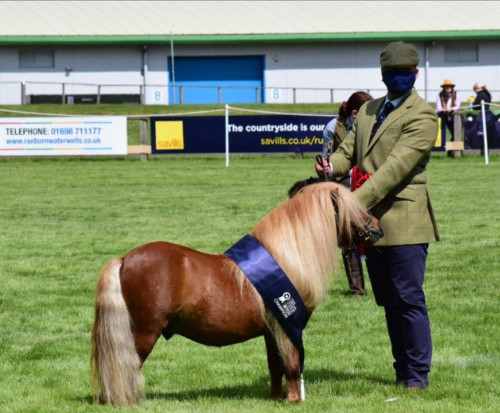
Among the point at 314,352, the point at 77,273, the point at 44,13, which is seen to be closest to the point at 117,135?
the point at 77,273

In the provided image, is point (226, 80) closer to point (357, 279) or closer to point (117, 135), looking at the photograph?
point (117, 135)

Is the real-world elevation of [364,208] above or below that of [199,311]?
above

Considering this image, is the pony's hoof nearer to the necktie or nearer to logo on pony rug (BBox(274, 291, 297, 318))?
logo on pony rug (BBox(274, 291, 297, 318))

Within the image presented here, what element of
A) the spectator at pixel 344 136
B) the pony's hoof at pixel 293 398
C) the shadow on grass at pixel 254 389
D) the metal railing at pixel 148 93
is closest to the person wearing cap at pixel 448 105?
the metal railing at pixel 148 93

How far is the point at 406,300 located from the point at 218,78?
39.9 metres

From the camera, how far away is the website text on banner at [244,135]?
25844mm

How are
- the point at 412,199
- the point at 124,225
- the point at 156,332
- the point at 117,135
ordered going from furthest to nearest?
the point at 117,135, the point at 124,225, the point at 412,199, the point at 156,332

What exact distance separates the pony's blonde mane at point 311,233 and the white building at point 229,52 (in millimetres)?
36805

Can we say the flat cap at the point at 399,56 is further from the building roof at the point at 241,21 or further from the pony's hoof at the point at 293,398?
the building roof at the point at 241,21

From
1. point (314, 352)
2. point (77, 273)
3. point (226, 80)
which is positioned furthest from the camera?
point (226, 80)

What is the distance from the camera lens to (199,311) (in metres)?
5.84

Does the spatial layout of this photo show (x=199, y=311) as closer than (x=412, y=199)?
Yes

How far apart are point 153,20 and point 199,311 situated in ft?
137

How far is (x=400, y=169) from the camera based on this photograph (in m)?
6.11
